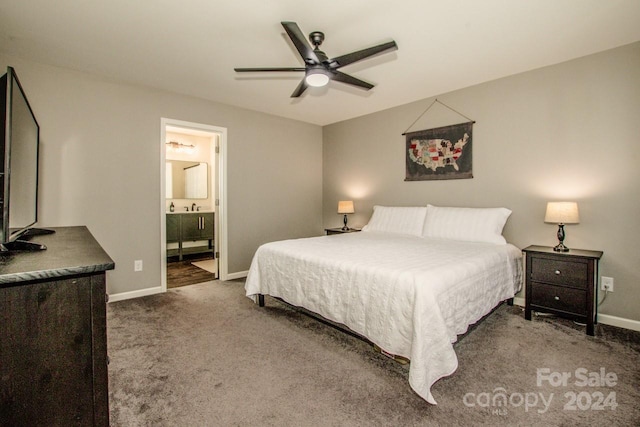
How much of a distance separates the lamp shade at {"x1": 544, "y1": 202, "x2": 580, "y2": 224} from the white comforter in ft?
1.47

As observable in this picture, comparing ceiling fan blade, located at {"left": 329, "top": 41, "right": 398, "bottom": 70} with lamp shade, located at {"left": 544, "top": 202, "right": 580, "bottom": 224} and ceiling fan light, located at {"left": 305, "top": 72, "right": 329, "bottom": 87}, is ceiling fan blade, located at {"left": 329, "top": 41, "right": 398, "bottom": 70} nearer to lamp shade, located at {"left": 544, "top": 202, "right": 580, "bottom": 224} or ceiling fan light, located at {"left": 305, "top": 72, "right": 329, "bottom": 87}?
ceiling fan light, located at {"left": 305, "top": 72, "right": 329, "bottom": 87}

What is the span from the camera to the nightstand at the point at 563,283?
97.8 inches

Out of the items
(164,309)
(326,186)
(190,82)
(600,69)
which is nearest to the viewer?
(600,69)

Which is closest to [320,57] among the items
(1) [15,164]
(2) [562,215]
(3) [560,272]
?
(1) [15,164]

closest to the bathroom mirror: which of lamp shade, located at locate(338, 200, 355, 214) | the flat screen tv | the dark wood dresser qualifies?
lamp shade, located at locate(338, 200, 355, 214)

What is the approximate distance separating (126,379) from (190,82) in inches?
113

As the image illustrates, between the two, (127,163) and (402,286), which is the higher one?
(127,163)

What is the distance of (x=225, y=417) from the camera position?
157 centimetres

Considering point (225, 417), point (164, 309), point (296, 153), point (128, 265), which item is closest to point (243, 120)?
point (296, 153)

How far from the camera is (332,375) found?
76.0 inches

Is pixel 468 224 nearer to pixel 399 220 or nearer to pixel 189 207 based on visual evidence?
pixel 399 220

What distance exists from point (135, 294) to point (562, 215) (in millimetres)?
4338

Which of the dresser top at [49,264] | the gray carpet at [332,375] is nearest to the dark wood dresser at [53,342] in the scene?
the dresser top at [49,264]

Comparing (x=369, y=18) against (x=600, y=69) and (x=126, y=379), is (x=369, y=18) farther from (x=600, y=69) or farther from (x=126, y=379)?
(x=126, y=379)
